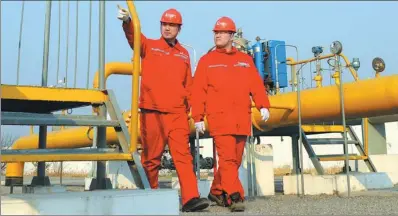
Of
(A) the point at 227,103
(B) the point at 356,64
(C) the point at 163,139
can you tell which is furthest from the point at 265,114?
(B) the point at 356,64

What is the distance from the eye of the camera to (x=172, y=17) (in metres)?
4.34

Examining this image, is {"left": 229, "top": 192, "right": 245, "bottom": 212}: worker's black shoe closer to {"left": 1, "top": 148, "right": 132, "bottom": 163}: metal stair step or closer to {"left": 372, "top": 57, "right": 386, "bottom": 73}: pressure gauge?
{"left": 1, "top": 148, "right": 132, "bottom": 163}: metal stair step

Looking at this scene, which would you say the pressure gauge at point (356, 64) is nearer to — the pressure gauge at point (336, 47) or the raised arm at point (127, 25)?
the pressure gauge at point (336, 47)

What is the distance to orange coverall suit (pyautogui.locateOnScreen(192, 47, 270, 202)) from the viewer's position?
13.9ft

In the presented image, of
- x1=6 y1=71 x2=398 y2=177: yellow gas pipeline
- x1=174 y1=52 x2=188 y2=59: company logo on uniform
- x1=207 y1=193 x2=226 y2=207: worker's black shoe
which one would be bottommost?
x1=207 y1=193 x2=226 y2=207: worker's black shoe

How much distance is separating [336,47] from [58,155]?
4.26 metres

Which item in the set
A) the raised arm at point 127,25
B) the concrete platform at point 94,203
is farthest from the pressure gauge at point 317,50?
the concrete platform at point 94,203

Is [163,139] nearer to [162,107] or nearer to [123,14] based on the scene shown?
[162,107]

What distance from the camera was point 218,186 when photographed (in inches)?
173

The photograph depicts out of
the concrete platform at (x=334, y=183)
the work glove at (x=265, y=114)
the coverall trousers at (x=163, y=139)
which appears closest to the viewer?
the coverall trousers at (x=163, y=139)

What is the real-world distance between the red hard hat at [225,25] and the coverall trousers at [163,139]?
92 centimetres

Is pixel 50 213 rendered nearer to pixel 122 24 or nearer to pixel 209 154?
pixel 122 24

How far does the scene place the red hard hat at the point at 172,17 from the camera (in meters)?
4.33

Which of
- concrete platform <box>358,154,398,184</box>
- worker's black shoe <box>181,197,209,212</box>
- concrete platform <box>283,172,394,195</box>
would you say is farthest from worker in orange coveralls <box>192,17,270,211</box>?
concrete platform <box>358,154,398,184</box>
